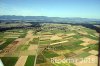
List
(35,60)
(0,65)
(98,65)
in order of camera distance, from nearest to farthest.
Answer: (0,65) < (98,65) < (35,60)

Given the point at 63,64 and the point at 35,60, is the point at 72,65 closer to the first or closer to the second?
the point at 63,64

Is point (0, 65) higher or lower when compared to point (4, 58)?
higher

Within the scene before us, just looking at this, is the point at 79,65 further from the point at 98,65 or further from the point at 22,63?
the point at 22,63

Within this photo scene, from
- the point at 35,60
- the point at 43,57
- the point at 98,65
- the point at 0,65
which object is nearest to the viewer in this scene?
the point at 0,65

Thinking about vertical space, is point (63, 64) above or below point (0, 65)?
below

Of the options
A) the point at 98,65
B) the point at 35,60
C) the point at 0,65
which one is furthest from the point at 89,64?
the point at 0,65

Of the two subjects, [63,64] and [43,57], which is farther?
[43,57]

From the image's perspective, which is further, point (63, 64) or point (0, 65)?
point (63, 64)

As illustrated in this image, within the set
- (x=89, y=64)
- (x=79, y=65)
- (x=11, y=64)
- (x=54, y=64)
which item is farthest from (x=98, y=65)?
(x=11, y=64)

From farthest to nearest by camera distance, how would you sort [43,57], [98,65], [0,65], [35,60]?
[43,57], [35,60], [98,65], [0,65]
